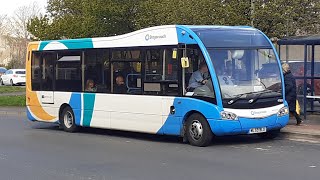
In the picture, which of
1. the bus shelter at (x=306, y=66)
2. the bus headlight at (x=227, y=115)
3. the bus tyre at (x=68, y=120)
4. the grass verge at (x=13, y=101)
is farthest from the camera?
the grass verge at (x=13, y=101)

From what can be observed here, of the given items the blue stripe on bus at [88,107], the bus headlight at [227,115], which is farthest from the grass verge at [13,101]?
the bus headlight at [227,115]

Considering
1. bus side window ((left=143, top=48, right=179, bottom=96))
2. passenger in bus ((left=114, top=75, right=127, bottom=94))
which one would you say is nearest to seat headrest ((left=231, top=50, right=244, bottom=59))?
bus side window ((left=143, top=48, right=179, bottom=96))

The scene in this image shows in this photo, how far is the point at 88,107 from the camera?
15.4 metres

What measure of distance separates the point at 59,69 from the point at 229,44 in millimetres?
5892

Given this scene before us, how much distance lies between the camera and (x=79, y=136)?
15.4 m

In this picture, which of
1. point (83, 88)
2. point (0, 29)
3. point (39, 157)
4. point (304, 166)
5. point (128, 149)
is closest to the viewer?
point (304, 166)

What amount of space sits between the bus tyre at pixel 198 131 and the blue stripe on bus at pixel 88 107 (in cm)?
353

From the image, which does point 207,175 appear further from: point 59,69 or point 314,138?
point 59,69

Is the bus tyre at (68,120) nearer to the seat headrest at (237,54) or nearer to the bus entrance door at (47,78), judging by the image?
the bus entrance door at (47,78)

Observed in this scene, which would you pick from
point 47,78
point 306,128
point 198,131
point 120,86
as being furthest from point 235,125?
point 47,78

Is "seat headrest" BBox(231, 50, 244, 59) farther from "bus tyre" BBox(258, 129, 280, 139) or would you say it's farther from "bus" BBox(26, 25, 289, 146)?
"bus tyre" BBox(258, 129, 280, 139)

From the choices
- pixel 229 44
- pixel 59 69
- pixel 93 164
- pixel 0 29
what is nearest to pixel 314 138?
pixel 229 44

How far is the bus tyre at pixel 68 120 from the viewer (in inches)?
636

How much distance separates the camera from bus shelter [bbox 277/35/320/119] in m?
15.5
